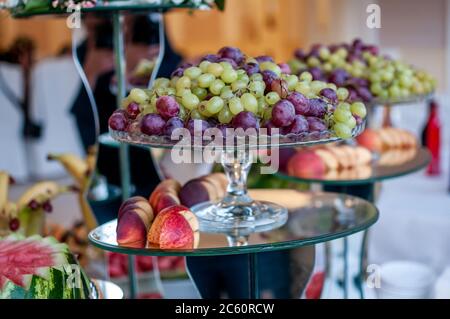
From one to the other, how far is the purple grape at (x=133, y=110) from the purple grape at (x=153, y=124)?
0.23 feet

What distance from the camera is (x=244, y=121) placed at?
3.10 feet

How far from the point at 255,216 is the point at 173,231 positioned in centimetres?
18

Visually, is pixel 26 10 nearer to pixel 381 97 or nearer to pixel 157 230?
pixel 157 230

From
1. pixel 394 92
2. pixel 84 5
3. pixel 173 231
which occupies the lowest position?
pixel 173 231

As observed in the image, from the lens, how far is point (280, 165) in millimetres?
1616

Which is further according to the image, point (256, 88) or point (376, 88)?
point (376, 88)

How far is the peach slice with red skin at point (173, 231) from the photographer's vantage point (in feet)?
3.25

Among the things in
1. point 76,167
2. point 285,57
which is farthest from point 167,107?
point 285,57

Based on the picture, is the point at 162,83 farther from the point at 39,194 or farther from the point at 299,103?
the point at 39,194

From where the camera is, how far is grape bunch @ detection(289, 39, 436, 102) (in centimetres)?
159

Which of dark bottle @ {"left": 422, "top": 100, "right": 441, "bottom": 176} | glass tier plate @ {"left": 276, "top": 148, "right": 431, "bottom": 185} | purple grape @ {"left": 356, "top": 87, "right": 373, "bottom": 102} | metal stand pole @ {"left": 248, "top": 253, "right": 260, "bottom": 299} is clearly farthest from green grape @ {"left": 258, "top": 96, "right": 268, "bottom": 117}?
dark bottle @ {"left": 422, "top": 100, "right": 441, "bottom": 176}

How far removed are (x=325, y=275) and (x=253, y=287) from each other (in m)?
0.76

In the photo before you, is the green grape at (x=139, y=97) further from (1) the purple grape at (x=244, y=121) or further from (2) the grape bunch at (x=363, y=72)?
(2) the grape bunch at (x=363, y=72)
